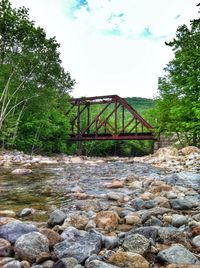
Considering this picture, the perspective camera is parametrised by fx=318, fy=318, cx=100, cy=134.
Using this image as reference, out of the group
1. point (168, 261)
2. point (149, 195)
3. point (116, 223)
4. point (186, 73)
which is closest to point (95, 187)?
point (149, 195)

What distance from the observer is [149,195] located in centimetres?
590

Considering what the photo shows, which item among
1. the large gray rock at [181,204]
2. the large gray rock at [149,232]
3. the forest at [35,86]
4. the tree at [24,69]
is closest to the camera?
the large gray rock at [149,232]

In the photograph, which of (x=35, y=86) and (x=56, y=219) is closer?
(x=56, y=219)

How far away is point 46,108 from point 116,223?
25.6m

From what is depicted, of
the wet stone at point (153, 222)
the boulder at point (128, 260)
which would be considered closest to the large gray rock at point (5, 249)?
the boulder at point (128, 260)

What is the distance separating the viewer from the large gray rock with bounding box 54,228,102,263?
2.83m

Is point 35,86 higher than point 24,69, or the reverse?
point 24,69

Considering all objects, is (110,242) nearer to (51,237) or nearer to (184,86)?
(51,237)

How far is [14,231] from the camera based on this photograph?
11.0 feet

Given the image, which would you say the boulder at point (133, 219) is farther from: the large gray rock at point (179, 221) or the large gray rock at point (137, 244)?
the large gray rock at point (137, 244)

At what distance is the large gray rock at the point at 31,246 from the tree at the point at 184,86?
843 centimetres

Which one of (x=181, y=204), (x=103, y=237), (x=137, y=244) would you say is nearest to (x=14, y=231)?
(x=103, y=237)

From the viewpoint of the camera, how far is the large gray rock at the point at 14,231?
10.7ft

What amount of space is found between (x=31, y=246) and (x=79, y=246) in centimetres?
45
